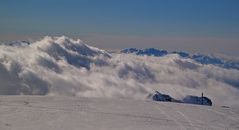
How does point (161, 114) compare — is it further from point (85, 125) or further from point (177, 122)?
point (85, 125)

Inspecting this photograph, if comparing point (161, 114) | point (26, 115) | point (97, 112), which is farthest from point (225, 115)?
point (26, 115)

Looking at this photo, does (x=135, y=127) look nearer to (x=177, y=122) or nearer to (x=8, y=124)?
(x=177, y=122)

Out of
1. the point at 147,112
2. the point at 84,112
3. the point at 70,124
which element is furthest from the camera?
the point at 147,112

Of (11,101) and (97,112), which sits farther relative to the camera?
(11,101)

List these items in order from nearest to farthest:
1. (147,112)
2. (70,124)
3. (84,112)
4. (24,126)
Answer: (24,126)
(70,124)
(84,112)
(147,112)

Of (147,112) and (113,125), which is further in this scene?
(147,112)

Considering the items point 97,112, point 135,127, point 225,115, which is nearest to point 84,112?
point 97,112
